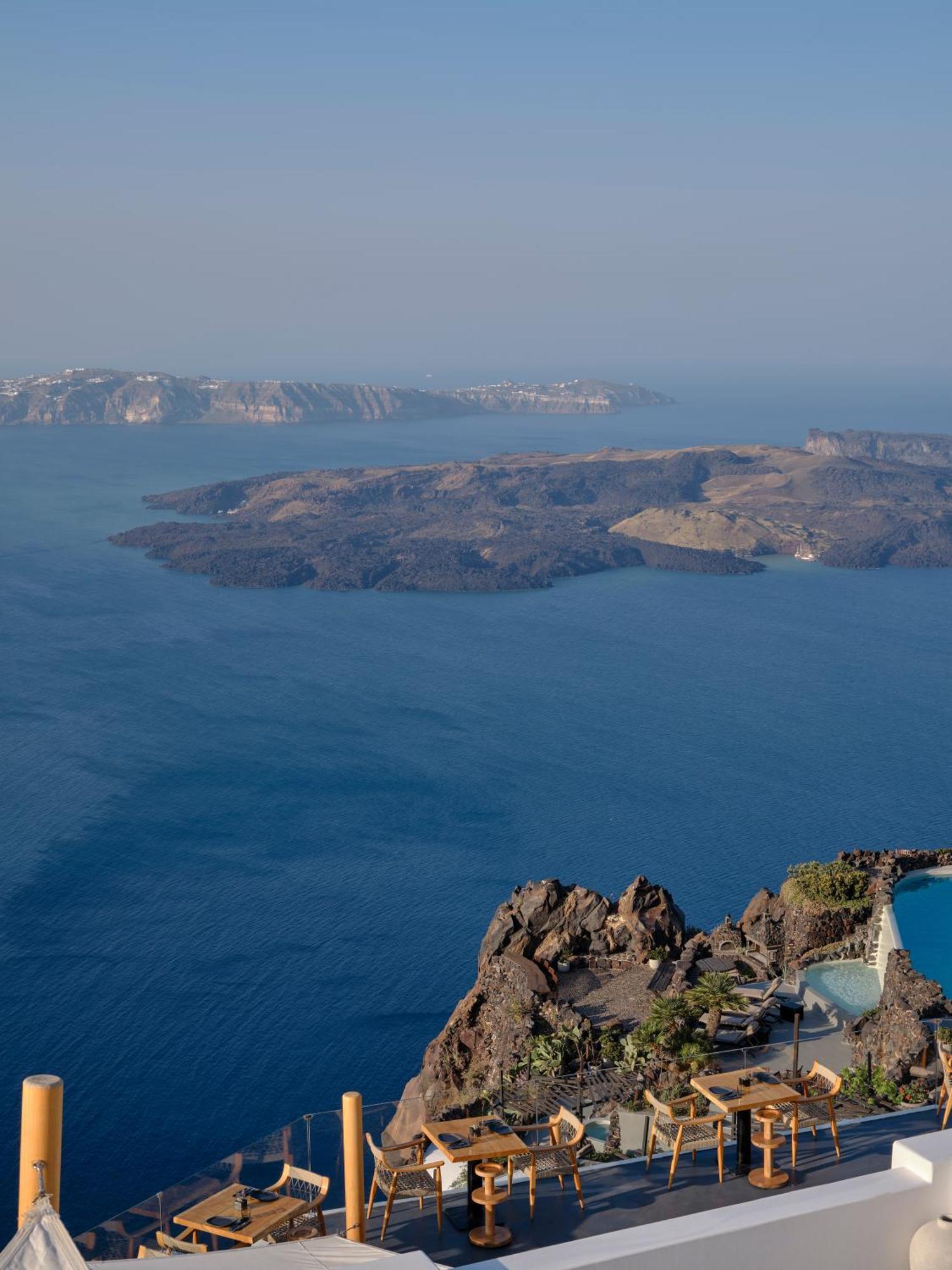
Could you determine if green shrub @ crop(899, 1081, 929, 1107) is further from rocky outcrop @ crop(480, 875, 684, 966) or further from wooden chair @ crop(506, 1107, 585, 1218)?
rocky outcrop @ crop(480, 875, 684, 966)

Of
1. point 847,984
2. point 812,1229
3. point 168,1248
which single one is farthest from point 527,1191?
point 847,984

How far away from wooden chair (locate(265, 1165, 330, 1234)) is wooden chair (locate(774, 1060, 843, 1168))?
3.54 metres

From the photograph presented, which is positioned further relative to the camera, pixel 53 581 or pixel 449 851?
pixel 53 581

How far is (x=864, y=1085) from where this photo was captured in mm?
14758

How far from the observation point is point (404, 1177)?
10039mm

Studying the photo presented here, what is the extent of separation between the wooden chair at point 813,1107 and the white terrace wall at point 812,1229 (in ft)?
8.98

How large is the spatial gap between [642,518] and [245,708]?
91399mm

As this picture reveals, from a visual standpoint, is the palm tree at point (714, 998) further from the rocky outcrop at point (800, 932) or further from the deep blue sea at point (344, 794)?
the deep blue sea at point (344, 794)

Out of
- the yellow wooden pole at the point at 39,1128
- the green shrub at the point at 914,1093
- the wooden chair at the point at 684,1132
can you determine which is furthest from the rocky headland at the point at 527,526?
the yellow wooden pole at the point at 39,1128

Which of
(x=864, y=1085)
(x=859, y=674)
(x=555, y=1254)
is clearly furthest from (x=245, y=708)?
(x=555, y=1254)

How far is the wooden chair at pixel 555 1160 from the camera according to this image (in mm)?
9570

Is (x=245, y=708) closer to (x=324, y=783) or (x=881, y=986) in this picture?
(x=324, y=783)

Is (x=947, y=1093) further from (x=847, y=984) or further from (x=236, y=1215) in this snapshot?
(x=847, y=984)

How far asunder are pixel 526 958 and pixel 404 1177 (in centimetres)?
1481
